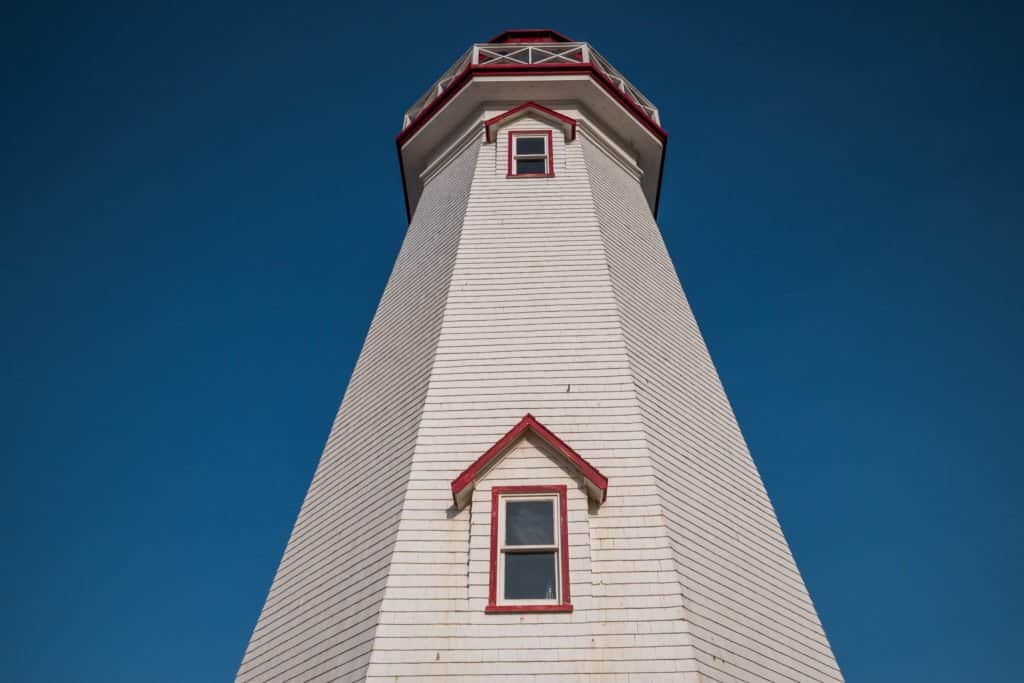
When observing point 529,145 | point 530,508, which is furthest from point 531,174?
point 530,508

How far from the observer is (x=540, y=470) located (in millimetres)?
9969

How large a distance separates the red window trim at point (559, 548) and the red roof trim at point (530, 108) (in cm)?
842

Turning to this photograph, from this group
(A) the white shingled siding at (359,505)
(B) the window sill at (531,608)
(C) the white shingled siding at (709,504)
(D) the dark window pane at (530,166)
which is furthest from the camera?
(D) the dark window pane at (530,166)

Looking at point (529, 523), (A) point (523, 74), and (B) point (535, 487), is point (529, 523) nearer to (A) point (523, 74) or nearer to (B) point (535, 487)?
(B) point (535, 487)

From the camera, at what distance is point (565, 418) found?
10742 mm

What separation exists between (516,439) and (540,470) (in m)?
0.48

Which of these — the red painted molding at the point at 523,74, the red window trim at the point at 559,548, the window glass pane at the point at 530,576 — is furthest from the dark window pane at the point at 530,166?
the window glass pane at the point at 530,576

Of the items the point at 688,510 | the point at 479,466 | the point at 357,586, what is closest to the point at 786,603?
the point at 688,510

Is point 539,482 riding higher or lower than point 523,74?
lower

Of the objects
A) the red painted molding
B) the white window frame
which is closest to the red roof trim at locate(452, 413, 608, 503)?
the white window frame

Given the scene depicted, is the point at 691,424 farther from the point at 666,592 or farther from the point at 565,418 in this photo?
the point at 666,592

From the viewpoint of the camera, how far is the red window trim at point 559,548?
28.9 ft

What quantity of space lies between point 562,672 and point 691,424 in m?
4.49

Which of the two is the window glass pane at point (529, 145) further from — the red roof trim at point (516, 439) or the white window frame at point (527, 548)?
the white window frame at point (527, 548)
